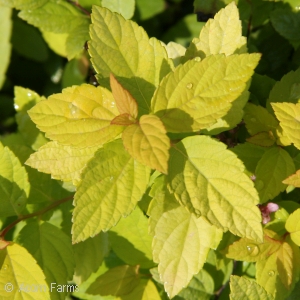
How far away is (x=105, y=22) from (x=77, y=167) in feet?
1.36

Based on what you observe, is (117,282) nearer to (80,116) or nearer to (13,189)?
(13,189)

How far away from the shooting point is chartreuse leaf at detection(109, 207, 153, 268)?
4.90 feet

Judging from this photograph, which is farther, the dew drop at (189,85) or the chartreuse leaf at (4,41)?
the chartreuse leaf at (4,41)

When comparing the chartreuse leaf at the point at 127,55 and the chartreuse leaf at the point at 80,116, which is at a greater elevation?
the chartreuse leaf at the point at 127,55

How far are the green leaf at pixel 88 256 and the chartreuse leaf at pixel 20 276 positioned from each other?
0.31m

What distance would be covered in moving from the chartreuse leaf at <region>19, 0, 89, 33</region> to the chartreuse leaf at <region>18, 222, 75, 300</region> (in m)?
0.90

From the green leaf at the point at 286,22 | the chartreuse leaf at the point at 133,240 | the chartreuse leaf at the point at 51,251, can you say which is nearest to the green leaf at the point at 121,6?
the green leaf at the point at 286,22

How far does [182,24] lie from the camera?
237cm

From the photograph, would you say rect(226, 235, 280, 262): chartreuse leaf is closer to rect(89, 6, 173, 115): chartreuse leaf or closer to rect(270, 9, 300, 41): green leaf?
rect(89, 6, 173, 115): chartreuse leaf

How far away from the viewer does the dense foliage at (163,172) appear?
1026mm

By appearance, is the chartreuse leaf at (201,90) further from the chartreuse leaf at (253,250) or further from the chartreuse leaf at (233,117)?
the chartreuse leaf at (253,250)

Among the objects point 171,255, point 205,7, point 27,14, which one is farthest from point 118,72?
point 27,14

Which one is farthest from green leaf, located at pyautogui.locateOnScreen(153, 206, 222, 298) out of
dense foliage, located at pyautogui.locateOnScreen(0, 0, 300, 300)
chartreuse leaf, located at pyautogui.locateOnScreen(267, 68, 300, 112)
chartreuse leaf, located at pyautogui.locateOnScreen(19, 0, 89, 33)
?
chartreuse leaf, located at pyautogui.locateOnScreen(19, 0, 89, 33)

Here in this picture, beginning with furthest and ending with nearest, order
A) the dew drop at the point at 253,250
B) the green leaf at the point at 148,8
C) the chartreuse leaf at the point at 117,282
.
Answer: the green leaf at the point at 148,8 → the chartreuse leaf at the point at 117,282 → the dew drop at the point at 253,250
